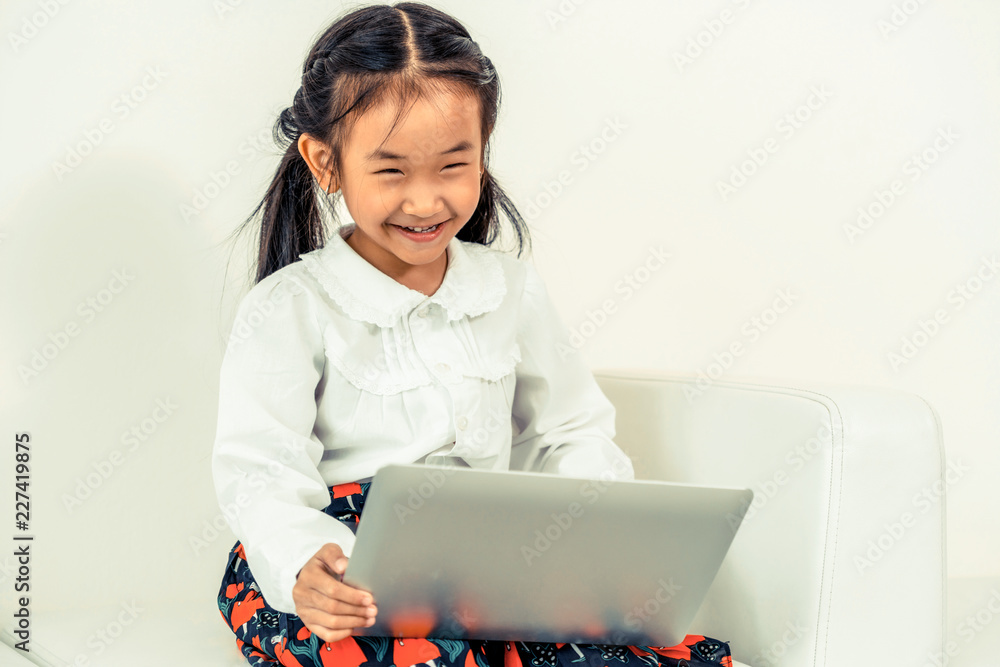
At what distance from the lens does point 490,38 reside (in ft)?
4.25

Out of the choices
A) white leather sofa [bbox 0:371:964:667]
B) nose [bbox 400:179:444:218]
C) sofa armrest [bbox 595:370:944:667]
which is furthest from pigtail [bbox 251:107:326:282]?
sofa armrest [bbox 595:370:944:667]

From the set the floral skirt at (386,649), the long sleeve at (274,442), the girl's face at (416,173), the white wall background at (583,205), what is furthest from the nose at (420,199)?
the white wall background at (583,205)

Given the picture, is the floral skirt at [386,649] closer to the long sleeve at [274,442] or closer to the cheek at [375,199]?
the long sleeve at [274,442]

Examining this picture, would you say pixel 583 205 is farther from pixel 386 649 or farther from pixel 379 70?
pixel 386 649

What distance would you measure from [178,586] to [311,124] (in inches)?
21.6

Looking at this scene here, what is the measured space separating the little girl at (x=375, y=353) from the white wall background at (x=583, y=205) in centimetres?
17

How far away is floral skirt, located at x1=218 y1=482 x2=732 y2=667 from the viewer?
27.7 inches

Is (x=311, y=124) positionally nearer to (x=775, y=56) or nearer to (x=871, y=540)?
(x=871, y=540)

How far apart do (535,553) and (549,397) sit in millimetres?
372

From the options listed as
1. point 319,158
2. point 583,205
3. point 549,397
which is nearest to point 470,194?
point 319,158

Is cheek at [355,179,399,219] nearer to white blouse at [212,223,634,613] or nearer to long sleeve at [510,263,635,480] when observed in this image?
white blouse at [212,223,634,613]

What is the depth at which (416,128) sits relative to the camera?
81 centimetres

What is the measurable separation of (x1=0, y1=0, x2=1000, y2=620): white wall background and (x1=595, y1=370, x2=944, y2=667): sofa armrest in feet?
1.64

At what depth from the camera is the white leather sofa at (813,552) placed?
801mm
